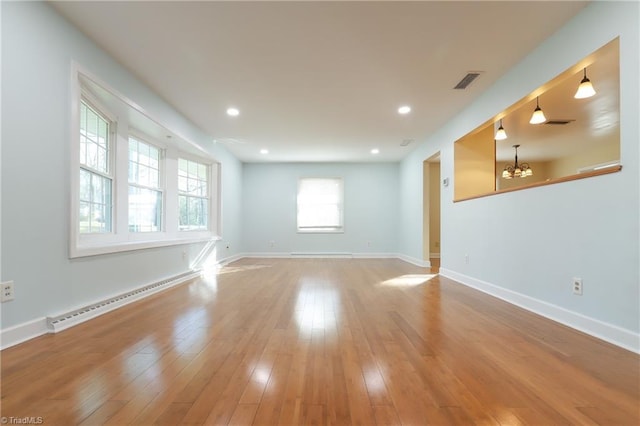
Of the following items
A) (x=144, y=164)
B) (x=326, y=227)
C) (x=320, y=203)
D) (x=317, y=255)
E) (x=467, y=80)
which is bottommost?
(x=317, y=255)

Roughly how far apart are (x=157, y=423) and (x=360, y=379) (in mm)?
908

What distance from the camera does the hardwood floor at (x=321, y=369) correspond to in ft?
4.07

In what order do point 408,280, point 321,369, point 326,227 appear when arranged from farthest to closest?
point 326,227
point 408,280
point 321,369

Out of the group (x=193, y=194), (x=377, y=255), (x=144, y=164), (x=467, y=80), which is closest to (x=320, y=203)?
(x=377, y=255)

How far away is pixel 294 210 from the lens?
24.9ft

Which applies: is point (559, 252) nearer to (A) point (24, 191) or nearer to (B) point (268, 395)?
(B) point (268, 395)

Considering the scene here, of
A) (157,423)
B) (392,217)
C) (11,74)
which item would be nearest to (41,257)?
(11,74)

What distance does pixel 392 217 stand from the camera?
758 cm

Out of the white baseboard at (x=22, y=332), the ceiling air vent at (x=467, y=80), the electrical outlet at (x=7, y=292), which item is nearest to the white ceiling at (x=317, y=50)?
the ceiling air vent at (x=467, y=80)

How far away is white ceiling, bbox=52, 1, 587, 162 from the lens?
220 centimetres

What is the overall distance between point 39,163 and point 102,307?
130 cm

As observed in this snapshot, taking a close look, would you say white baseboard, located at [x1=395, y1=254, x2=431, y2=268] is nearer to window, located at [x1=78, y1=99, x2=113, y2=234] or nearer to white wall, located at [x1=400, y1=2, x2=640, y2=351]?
white wall, located at [x1=400, y1=2, x2=640, y2=351]

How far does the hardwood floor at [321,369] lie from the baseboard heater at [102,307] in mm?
87

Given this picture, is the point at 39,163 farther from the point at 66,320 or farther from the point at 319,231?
the point at 319,231
